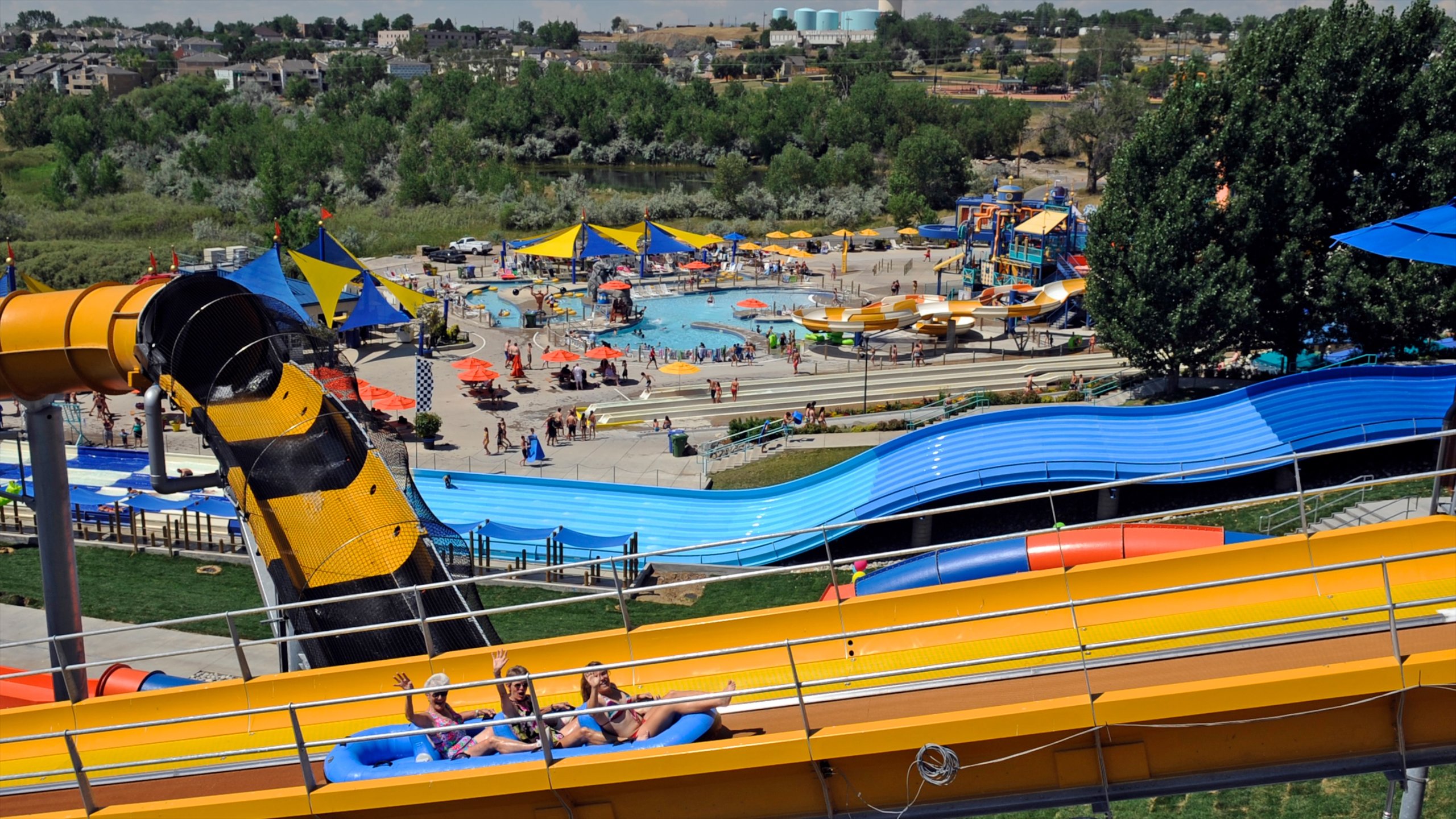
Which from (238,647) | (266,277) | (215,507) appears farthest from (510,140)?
(238,647)

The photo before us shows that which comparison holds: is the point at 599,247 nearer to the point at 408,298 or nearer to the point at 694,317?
the point at 694,317

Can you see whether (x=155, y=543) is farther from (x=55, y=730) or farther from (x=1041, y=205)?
(x=1041, y=205)

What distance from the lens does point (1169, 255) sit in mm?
28359

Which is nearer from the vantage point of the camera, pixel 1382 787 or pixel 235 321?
pixel 1382 787

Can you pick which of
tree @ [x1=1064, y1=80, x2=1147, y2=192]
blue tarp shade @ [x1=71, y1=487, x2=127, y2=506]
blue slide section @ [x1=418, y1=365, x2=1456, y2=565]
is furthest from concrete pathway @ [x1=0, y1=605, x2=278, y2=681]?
tree @ [x1=1064, y1=80, x2=1147, y2=192]

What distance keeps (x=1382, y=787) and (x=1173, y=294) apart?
63.4 ft

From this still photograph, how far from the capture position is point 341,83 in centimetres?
15200

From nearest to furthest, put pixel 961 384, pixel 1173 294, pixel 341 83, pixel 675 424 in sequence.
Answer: pixel 1173 294, pixel 675 424, pixel 961 384, pixel 341 83

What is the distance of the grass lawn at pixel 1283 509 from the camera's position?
19156mm

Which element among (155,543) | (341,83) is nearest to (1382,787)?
(155,543)

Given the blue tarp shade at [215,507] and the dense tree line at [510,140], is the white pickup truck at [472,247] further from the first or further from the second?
the blue tarp shade at [215,507]

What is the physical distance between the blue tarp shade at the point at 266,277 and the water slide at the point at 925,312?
18052 millimetres

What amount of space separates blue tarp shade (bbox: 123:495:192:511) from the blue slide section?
5.31 metres

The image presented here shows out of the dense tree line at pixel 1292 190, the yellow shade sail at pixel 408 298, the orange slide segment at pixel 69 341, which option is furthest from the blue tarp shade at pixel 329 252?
the orange slide segment at pixel 69 341
